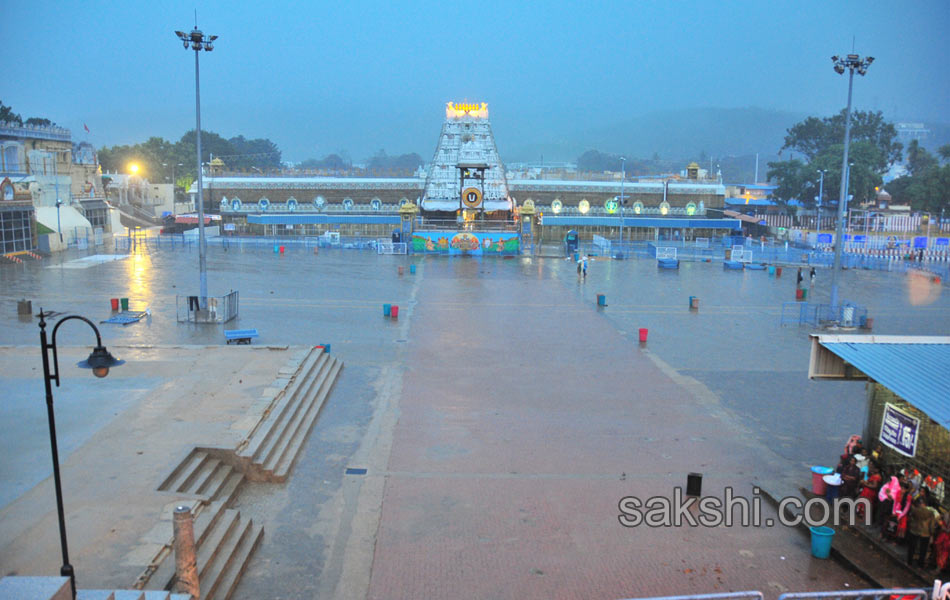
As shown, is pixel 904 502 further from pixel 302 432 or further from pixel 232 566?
pixel 302 432

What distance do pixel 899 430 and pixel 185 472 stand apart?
434 inches

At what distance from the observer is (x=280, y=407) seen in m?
14.1

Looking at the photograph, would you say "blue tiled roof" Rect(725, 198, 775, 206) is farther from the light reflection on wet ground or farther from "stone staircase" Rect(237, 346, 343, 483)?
"stone staircase" Rect(237, 346, 343, 483)

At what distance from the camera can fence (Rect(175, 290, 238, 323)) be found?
23.9 metres

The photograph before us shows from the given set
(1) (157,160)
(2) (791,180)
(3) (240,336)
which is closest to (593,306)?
(3) (240,336)

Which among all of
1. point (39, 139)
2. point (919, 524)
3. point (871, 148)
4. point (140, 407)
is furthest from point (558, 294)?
point (871, 148)

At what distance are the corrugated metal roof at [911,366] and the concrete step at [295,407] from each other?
9823mm

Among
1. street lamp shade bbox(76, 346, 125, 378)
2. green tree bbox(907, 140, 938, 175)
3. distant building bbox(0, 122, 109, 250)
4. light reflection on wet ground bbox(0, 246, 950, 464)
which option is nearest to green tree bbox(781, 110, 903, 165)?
green tree bbox(907, 140, 938, 175)

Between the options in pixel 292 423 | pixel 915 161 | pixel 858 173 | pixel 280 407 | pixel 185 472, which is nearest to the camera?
pixel 185 472

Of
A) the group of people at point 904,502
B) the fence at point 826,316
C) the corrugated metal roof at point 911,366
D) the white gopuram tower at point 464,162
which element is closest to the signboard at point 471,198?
the white gopuram tower at point 464,162

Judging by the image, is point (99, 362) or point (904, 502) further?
point (904, 502)

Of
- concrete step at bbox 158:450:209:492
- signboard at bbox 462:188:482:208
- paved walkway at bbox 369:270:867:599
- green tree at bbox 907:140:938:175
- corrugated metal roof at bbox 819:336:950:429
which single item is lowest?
paved walkway at bbox 369:270:867:599

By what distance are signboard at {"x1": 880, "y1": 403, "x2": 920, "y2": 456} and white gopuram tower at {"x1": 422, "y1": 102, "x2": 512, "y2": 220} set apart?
45.7 metres

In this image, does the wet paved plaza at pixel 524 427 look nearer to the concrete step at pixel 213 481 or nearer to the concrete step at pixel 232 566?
the concrete step at pixel 232 566
